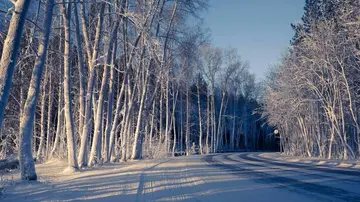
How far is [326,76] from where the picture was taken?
3312 centimetres

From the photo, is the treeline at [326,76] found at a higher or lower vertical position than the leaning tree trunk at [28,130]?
higher

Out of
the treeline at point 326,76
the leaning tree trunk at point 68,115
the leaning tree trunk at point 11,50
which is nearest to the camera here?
the leaning tree trunk at point 11,50

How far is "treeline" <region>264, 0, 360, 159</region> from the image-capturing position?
2750cm

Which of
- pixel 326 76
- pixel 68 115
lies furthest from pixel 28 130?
pixel 326 76

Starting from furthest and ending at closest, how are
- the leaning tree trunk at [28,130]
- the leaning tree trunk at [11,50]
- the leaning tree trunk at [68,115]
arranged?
the leaning tree trunk at [68,115]
the leaning tree trunk at [28,130]
the leaning tree trunk at [11,50]

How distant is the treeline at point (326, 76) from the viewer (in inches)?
1083

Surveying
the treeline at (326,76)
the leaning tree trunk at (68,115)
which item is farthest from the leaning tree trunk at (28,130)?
the treeline at (326,76)

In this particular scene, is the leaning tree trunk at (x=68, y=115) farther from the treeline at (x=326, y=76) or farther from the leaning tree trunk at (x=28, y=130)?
the treeline at (x=326, y=76)

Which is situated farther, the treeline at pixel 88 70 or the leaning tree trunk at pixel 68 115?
the leaning tree trunk at pixel 68 115

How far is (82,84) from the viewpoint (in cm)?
1581

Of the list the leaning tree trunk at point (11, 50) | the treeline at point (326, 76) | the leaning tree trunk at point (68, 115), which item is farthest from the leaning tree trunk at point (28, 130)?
the treeline at point (326, 76)

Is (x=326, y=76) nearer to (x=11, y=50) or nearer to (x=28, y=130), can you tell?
(x=28, y=130)

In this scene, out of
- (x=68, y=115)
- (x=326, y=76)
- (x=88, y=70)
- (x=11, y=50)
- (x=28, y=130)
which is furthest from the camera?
(x=326, y=76)

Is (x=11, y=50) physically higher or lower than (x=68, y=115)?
higher
